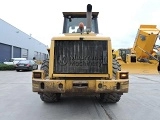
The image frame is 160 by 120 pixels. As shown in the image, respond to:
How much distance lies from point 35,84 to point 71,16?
327 centimetres

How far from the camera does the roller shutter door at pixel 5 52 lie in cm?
3823

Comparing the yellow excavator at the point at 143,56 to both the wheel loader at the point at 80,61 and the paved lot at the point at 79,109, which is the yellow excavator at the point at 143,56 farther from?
the wheel loader at the point at 80,61

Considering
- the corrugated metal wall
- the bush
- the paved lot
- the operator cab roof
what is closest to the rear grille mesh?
the paved lot

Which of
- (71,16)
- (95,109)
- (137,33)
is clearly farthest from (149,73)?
(95,109)

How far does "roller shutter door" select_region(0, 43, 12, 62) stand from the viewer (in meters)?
38.2

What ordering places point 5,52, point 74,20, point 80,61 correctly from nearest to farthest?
1. point 80,61
2. point 74,20
3. point 5,52

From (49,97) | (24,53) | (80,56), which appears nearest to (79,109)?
(49,97)

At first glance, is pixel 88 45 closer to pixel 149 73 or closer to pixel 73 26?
pixel 73 26

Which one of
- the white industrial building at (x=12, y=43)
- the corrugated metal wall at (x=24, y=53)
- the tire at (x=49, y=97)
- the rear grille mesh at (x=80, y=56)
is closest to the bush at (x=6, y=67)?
the white industrial building at (x=12, y=43)

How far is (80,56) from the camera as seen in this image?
6.77 metres

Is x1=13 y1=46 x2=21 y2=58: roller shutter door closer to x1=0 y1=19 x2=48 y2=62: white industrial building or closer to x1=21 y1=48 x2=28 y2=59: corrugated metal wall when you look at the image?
x1=0 y1=19 x2=48 y2=62: white industrial building

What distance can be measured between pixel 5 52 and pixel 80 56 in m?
35.4

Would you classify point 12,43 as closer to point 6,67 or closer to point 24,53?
point 24,53

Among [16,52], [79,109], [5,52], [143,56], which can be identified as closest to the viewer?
[79,109]
